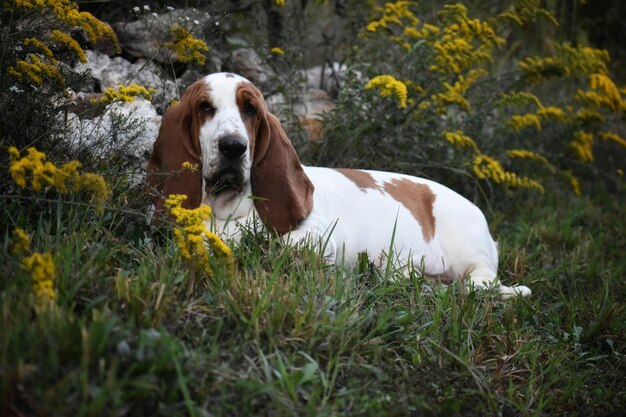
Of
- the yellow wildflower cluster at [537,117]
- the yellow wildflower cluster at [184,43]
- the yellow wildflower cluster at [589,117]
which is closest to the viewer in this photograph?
the yellow wildflower cluster at [184,43]

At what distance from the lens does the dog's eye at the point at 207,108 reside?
3602 mm

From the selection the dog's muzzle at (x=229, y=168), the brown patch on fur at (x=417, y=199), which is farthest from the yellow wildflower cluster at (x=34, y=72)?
the brown patch on fur at (x=417, y=199)

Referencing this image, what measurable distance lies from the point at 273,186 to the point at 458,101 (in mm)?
2333

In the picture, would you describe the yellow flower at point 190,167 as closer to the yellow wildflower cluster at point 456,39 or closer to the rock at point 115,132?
the rock at point 115,132

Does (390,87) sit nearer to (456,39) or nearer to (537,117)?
(456,39)

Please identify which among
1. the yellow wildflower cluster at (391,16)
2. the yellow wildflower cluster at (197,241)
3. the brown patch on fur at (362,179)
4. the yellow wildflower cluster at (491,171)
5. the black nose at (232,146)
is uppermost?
the yellow wildflower cluster at (391,16)

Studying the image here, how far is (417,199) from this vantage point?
180 inches

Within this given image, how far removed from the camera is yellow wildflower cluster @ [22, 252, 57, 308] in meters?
2.21

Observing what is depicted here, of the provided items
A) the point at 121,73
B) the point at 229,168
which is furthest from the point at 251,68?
the point at 229,168

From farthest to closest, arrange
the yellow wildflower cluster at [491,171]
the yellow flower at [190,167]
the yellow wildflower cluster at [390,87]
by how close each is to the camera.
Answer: the yellow wildflower cluster at [491,171] < the yellow wildflower cluster at [390,87] < the yellow flower at [190,167]

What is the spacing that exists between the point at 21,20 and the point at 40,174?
1.49m

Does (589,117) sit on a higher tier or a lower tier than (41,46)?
lower

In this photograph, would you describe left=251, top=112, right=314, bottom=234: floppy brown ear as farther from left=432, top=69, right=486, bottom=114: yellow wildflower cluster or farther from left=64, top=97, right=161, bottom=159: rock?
left=432, top=69, right=486, bottom=114: yellow wildflower cluster

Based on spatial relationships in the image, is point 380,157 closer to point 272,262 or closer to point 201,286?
point 272,262
